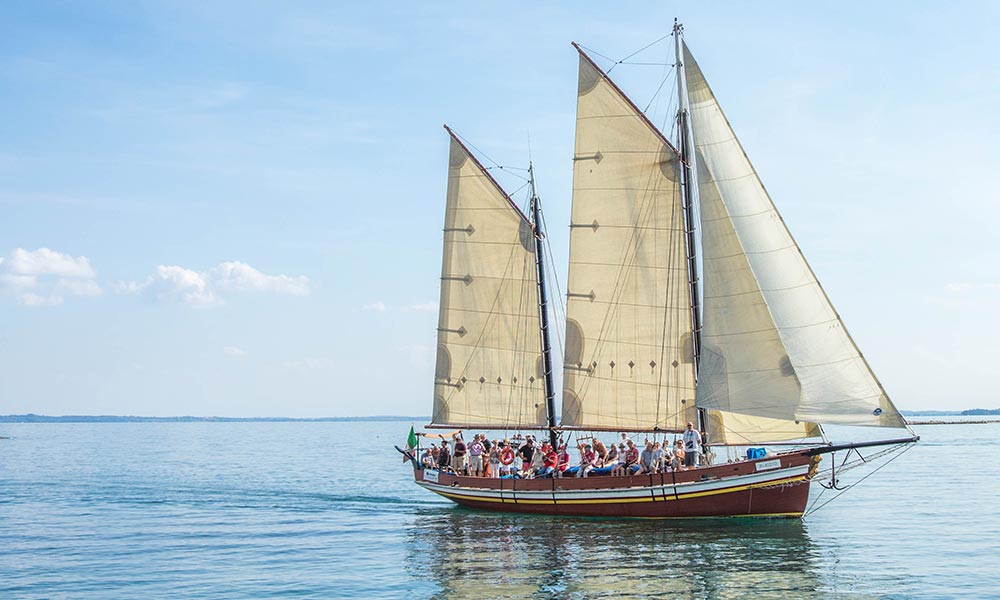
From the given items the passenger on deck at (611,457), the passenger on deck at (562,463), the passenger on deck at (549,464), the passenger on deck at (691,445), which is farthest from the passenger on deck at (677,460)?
the passenger on deck at (549,464)

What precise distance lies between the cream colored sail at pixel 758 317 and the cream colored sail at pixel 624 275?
413 centimetres

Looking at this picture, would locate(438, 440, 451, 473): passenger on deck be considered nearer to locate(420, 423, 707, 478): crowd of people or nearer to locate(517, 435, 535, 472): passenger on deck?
locate(420, 423, 707, 478): crowd of people

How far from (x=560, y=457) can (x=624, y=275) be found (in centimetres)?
831

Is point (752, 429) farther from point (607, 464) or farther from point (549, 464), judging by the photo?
point (549, 464)

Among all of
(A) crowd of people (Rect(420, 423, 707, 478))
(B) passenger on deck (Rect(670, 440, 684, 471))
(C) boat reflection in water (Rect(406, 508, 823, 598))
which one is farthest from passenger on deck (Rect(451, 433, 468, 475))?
(B) passenger on deck (Rect(670, 440, 684, 471))

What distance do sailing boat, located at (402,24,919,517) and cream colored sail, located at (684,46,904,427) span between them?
0.05m

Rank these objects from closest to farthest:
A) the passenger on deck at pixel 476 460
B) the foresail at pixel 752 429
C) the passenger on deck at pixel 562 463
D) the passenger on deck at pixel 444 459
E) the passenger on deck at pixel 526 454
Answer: the foresail at pixel 752 429
the passenger on deck at pixel 562 463
the passenger on deck at pixel 526 454
the passenger on deck at pixel 476 460
the passenger on deck at pixel 444 459

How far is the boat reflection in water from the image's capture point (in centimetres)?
2756

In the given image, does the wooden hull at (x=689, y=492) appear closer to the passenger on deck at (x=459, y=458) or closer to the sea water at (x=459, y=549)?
the sea water at (x=459, y=549)

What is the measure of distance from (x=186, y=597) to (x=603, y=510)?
1746 cm

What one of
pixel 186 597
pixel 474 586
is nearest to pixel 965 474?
pixel 474 586

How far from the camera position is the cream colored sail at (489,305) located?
4769 centimetres

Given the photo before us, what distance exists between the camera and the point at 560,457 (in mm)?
43188

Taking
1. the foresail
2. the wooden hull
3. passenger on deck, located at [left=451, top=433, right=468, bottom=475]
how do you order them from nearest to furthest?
the wooden hull < the foresail < passenger on deck, located at [left=451, top=433, right=468, bottom=475]
